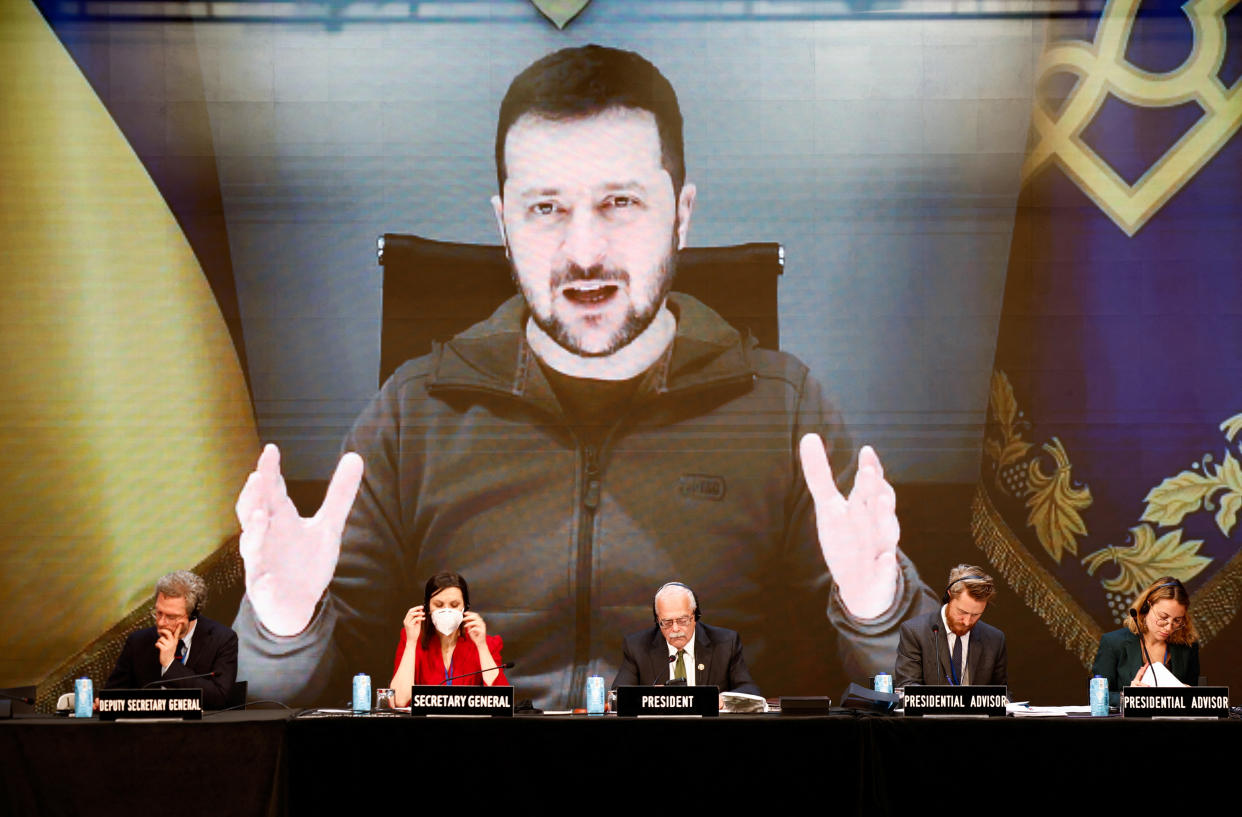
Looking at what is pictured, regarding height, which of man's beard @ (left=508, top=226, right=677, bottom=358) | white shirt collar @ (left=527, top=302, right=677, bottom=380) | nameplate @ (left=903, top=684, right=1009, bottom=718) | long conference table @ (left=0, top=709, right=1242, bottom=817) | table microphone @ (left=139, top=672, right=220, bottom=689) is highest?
man's beard @ (left=508, top=226, right=677, bottom=358)

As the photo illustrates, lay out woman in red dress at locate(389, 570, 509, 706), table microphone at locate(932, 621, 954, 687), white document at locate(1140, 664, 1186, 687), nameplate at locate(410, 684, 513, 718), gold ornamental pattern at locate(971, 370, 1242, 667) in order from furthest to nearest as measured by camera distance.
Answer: gold ornamental pattern at locate(971, 370, 1242, 667) < table microphone at locate(932, 621, 954, 687) < white document at locate(1140, 664, 1186, 687) < woman in red dress at locate(389, 570, 509, 706) < nameplate at locate(410, 684, 513, 718)

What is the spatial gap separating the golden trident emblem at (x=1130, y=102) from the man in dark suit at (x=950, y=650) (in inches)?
78.3

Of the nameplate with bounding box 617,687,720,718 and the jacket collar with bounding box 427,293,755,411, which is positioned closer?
the nameplate with bounding box 617,687,720,718

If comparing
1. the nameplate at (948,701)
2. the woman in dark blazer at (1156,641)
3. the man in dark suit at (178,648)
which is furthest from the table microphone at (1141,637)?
the man in dark suit at (178,648)

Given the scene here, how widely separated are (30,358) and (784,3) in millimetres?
3232

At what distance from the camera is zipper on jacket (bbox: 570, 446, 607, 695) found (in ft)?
16.1

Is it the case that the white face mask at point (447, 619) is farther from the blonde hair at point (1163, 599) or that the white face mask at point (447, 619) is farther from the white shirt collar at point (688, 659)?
the blonde hair at point (1163, 599)

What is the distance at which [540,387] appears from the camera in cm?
507

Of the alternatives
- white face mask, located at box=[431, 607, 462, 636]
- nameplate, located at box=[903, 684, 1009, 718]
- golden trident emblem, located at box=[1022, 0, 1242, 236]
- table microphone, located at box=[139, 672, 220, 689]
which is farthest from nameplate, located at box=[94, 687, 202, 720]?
golden trident emblem, located at box=[1022, 0, 1242, 236]

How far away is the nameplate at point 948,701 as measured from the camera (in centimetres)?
324

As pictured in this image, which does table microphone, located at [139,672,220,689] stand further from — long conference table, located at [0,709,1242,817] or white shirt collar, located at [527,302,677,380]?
white shirt collar, located at [527,302,677,380]

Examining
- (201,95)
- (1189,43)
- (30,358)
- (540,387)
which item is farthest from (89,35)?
(1189,43)

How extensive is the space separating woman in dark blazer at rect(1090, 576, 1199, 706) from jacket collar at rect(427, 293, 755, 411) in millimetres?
1706

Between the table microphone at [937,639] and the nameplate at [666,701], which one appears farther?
the table microphone at [937,639]
